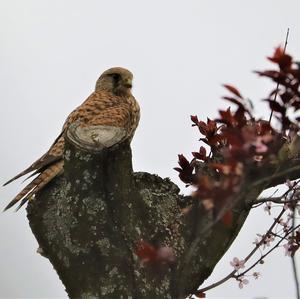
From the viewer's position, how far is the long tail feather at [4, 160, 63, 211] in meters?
3.92

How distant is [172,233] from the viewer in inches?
146

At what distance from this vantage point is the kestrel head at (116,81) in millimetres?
5927

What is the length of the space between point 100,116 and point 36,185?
2.37ft

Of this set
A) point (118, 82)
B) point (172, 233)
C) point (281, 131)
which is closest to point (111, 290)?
point (172, 233)

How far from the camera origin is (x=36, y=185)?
4023 mm

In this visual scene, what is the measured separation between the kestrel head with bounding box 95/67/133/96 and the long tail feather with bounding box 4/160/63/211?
1888 mm

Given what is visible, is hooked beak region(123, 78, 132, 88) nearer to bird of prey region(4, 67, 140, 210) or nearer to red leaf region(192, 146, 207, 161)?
bird of prey region(4, 67, 140, 210)

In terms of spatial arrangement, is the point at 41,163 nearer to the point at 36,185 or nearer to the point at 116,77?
the point at 36,185

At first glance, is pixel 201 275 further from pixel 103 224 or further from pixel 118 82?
pixel 118 82

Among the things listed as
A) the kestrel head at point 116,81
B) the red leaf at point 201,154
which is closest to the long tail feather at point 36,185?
the red leaf at point 201,154

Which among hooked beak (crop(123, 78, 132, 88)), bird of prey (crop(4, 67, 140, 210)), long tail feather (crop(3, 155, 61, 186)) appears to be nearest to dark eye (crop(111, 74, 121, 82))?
bird of prey (crop(4, 67, 140, 210))

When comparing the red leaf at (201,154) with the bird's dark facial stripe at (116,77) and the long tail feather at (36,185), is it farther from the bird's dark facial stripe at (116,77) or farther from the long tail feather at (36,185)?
the bird's dark facial stripe at (116,77)

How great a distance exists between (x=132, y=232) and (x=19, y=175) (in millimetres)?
1151

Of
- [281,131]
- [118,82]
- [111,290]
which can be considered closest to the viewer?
[281,131]
